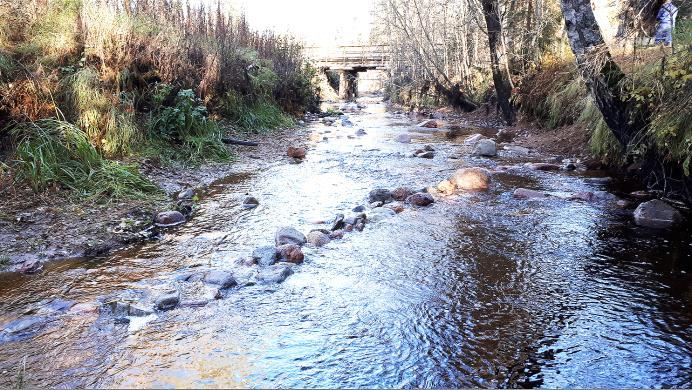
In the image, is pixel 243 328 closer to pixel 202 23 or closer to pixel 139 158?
pixel 139 158

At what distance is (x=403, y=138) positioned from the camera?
1123 centimetres

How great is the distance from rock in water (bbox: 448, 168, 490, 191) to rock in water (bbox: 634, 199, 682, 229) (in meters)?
1.82

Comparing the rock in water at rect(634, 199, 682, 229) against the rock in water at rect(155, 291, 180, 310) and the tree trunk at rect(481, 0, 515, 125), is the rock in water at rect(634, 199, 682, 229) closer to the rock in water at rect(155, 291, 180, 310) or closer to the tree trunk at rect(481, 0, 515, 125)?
the rock in water at rect(155, 291, 180, 310)

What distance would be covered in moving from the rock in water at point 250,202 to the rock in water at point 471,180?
2.50m

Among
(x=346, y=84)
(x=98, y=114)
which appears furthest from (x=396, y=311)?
(x=346, y=84)

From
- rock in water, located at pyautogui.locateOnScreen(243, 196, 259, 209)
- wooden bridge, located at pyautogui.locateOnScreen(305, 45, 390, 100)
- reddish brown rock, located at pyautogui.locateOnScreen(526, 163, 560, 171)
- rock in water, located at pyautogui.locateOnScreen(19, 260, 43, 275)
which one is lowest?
rock in water, located at pyautogui.locateOnScreen(19, 260, 43, 275)

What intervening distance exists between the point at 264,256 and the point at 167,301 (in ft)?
3.09

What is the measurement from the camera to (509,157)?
8562mm

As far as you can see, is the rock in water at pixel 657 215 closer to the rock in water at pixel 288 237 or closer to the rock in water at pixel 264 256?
the rock in water at pixel 288 237

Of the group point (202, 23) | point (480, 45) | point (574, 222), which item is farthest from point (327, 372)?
point (480, 45)

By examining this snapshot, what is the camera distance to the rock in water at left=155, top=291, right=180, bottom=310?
3.08 m

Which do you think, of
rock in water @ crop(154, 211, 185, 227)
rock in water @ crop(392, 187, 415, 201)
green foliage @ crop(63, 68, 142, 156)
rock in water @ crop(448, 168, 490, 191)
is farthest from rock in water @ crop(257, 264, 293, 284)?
green foliage @ crop(63, 68, 142, 156)

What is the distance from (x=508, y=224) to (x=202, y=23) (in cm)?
818

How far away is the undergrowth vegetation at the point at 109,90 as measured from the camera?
17.2 ft
